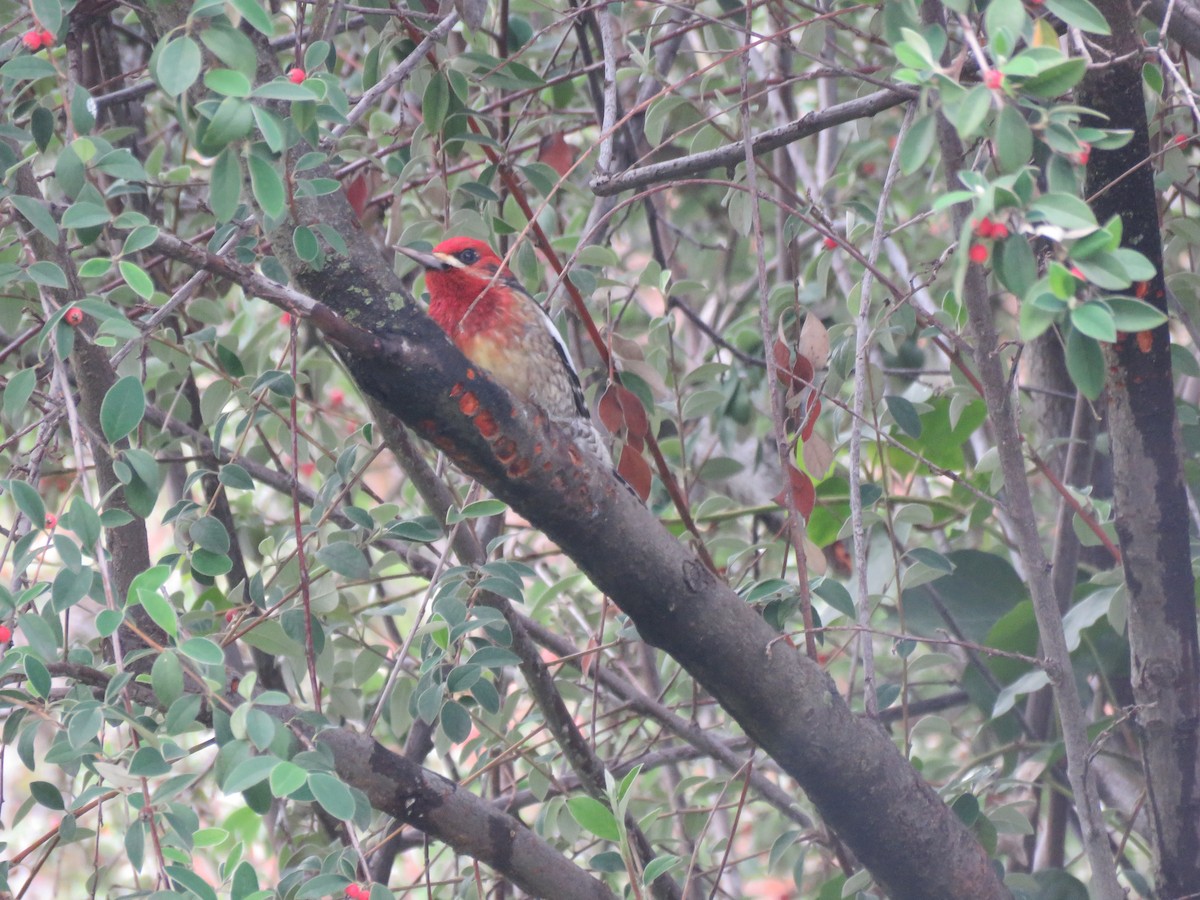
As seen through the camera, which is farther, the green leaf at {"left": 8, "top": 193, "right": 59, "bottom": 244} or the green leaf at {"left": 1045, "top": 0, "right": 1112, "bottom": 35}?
the green leaf at {"left": 8, "top": 193, "right": 59, "bottom": 244}

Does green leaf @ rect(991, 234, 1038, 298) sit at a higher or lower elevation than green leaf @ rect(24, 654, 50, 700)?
higher

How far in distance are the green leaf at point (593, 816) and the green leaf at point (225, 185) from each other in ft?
3.37

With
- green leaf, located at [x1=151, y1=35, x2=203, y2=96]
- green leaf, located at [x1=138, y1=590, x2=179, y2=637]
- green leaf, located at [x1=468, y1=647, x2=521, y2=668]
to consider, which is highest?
green leaf, located at [x1=151, y1=35, x2=203, y2=96]

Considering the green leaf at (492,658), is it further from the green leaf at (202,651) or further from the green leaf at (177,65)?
the green leaf at (177,65)

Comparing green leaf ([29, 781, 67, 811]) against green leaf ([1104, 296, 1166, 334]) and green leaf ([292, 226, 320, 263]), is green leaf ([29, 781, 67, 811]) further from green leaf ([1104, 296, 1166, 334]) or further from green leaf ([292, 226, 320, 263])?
green leaf ([1104, 296, 1166, 334])

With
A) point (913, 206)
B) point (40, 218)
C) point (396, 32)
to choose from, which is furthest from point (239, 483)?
point (913, 206)

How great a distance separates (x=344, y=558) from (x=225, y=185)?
2.69 ft

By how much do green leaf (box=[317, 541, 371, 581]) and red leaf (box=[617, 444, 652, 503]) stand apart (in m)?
0.52

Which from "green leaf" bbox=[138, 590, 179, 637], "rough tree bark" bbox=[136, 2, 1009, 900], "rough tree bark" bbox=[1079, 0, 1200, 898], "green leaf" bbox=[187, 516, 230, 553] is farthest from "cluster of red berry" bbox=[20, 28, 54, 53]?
"rough tree bark" bbox=[1079, 0, 1200, 898]

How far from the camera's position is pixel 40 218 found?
5.42 ft

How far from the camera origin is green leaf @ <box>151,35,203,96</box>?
1265 millimetres

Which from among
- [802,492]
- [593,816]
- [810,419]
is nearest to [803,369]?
[810,419]

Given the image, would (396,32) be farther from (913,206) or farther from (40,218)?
(913,206)

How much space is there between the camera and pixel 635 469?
2.28 metres
